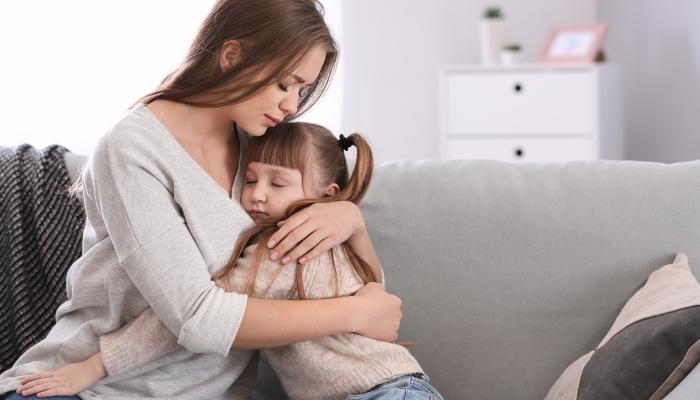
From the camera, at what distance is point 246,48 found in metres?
1.11

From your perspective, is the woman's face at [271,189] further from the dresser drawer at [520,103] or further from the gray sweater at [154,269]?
the dresser drawer at [520,103]

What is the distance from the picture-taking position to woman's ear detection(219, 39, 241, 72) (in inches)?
44.1

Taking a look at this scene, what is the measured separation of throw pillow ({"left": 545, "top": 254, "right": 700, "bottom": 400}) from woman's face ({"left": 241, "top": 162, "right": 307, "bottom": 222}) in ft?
1.81

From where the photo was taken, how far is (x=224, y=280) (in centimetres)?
111

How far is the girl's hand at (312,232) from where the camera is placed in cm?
112

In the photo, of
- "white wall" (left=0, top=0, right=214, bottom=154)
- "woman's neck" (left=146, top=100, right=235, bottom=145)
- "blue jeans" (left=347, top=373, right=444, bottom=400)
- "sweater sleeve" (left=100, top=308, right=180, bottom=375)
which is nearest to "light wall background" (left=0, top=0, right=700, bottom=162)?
"white wall" (left=0, top=0, right=214, bottom=154)

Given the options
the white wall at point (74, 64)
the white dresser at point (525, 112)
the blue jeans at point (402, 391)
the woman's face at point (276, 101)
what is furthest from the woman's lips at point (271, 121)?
the white dresser at point (525, 112)

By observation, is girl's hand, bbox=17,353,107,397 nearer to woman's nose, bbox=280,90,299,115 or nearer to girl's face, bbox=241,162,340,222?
girl's face, bbox=241,162,340,222

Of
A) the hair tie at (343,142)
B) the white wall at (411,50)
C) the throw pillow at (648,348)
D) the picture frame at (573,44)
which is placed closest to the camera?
the throw pillow at (648,348)

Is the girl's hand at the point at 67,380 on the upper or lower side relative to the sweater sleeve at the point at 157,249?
lower

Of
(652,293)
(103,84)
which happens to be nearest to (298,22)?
(652,293)

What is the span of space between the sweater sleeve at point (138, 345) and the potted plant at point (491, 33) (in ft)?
8.59

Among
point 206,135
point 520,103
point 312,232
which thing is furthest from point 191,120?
point 520,103

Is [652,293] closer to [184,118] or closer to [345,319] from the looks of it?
[345,319]
